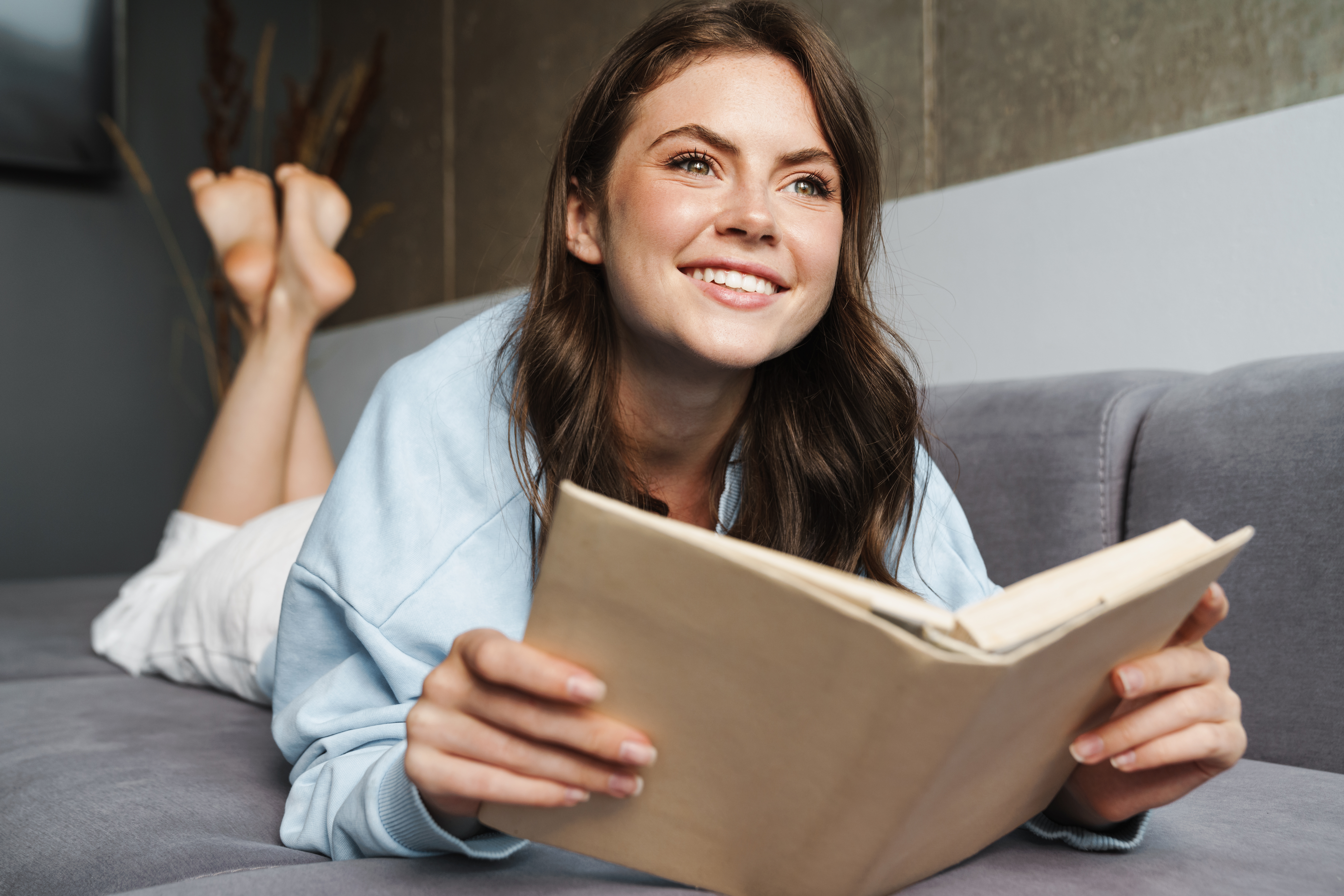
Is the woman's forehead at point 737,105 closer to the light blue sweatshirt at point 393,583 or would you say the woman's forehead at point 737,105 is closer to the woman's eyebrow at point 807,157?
the woman's eyebrow at point 807,157

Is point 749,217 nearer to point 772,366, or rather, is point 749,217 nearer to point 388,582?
point 772,366

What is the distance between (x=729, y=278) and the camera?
0.86 meters

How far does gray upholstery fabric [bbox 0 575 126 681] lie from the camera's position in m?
1.38

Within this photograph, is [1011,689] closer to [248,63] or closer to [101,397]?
[101,397]

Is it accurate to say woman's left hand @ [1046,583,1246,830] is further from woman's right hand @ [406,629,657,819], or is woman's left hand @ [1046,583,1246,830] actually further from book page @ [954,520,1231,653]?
woman's right hand @ [406,629,657,819]

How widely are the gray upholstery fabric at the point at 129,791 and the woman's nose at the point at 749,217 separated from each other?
0.58 metres

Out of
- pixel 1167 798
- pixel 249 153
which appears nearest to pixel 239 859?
pixel 1167 798

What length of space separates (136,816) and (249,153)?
11.2 feet

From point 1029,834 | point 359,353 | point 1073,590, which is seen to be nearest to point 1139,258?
point 1029,834

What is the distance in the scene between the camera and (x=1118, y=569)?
454 mm

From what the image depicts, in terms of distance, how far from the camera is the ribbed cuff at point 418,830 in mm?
573

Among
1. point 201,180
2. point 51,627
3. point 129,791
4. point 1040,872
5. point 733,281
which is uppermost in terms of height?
point 201,180

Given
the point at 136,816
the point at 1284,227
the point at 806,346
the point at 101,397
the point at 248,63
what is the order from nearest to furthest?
the point at 136,816 < the point at 806,346 < the point at 1284,227 < the point at 101,397 < the point at 248,63

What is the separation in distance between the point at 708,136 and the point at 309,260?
3.93ft
